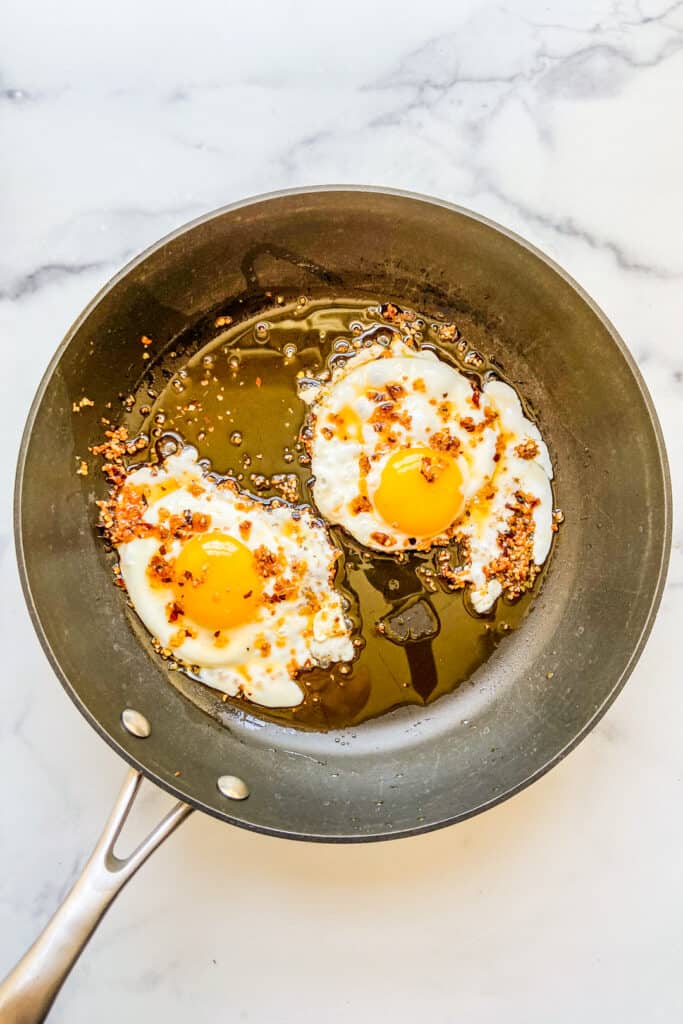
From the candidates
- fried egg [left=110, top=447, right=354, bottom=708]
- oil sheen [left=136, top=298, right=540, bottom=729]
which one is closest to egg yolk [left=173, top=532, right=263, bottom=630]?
fried egg [left=110, top=447, right=354, bottom=708]

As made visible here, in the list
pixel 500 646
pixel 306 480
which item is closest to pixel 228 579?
pixel 306 480

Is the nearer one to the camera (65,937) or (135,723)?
(65,937)

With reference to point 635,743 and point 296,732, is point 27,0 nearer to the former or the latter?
point 296,732

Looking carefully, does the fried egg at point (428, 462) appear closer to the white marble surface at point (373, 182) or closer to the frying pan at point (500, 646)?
the frying pan at point (500, 646)

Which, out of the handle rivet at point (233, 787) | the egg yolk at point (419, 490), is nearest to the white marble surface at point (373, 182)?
the handle rivet at point (233, 787)

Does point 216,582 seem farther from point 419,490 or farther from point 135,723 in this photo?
point 419,490

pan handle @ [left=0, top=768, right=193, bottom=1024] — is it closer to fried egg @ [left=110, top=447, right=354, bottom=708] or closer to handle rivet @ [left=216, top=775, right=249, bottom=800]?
handle rivet @ [left=216, top=775, right=249, bottom=800]
